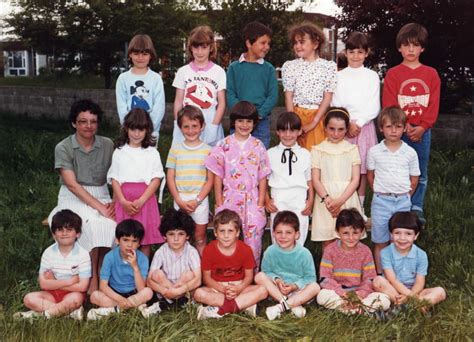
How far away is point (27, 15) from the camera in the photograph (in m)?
16.7

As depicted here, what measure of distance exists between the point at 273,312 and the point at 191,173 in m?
1.32

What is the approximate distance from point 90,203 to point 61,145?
0.52m

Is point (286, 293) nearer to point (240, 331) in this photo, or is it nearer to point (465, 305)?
point (240, 331)

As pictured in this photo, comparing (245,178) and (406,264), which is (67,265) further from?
(406,264)

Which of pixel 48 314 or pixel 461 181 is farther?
pixel 461 181

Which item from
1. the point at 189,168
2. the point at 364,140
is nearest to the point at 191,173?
the point at 189,168

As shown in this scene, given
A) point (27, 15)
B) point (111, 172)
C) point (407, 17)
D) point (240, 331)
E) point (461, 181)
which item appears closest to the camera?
point (240, 331)

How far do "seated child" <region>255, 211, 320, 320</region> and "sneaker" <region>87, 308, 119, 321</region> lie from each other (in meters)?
1.04

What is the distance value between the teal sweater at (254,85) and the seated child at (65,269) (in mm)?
1874

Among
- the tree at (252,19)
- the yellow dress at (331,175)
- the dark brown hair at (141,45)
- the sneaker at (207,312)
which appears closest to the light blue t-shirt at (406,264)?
the yellow dress at (331,175)

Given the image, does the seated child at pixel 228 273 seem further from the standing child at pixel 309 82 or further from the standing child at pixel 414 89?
the standing child at pixel 414 89

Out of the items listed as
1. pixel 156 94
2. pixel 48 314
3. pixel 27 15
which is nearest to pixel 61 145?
pixel 156 94

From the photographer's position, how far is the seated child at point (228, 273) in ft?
14.7

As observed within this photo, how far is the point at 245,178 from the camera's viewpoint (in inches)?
198
